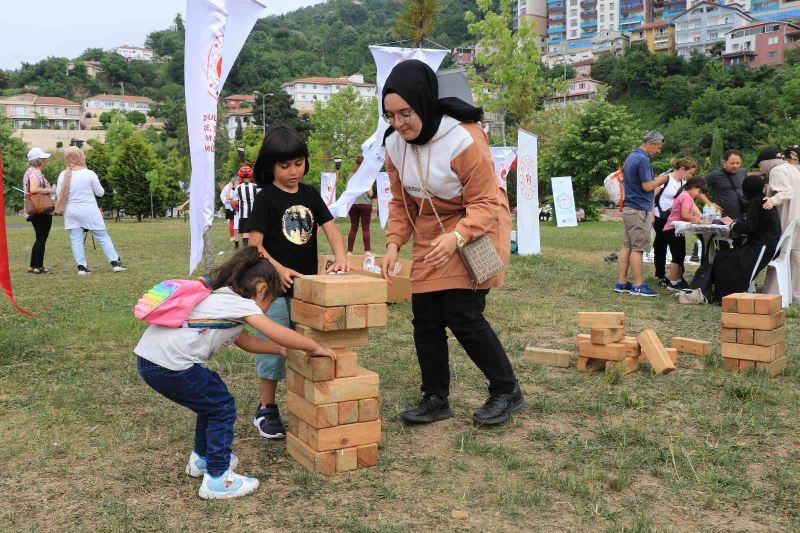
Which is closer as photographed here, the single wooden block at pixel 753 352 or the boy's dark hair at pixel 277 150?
the boy's dark hair at pixel 277 150

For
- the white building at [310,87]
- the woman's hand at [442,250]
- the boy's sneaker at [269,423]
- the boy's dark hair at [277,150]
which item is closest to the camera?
the woman's hand at [442,250]

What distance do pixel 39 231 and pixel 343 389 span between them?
826cm

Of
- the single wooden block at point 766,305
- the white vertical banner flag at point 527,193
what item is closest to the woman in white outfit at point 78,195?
the white vertical banner flag at point 527,193

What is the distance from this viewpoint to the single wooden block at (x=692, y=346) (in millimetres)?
4845

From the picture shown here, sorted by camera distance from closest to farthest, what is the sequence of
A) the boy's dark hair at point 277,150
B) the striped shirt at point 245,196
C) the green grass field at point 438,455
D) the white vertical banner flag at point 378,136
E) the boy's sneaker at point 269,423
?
the green grass field at point 438,455, the boy's dark hair at point 277,150, the boy's sneaker at point 269,423, the white vertical banner flag at point 378,136, the striped shirt at point 245,196

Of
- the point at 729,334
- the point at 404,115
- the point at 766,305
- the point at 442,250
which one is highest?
the point at 404,115

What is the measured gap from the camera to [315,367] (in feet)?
9.18

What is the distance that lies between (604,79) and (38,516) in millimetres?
102993

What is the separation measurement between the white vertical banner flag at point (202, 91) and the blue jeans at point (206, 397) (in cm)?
311

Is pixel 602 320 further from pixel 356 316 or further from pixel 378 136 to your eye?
pixel 378 136

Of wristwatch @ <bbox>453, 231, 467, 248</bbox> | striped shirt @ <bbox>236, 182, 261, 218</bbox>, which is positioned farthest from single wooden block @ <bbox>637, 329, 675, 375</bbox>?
striped shirt @ <bbox>236, 182, 261, 218</bbox>

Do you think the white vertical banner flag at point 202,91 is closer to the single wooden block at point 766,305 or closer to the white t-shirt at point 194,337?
the white t-shirt at point 194,337

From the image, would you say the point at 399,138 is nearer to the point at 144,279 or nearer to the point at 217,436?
the point at 217,436

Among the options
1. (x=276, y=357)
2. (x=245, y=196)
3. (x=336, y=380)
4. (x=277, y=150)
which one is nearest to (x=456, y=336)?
(x=336, y=380)
